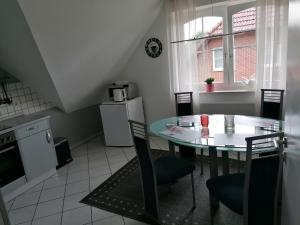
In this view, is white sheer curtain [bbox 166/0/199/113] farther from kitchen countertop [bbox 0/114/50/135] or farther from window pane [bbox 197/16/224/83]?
kitchen countertop [bbox 0/114/50/135]

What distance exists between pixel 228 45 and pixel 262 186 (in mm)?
2538

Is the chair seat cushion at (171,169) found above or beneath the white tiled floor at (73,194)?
above

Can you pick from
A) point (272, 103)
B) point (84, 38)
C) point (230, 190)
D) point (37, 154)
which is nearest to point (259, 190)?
point (230, 190)

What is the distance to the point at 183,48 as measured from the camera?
147 inches

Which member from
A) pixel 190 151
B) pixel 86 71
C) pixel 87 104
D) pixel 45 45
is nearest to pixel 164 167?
pixel 190 151

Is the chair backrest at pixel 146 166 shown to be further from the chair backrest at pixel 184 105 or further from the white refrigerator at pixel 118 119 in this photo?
the white refrigerator at pixel 118 119

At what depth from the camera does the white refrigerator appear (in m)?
3.96

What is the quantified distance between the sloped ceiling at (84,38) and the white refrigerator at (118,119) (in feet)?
1.62

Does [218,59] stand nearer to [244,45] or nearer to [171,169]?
[244,45]

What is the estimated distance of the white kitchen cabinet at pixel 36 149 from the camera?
2.90 meters

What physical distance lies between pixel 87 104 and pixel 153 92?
4.25 feet

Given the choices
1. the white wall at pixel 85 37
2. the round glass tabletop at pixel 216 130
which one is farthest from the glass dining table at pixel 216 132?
the white wall at pixel 85 37

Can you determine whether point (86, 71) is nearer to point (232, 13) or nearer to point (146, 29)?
point (146, 29)

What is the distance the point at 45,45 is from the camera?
2480 millimetres
